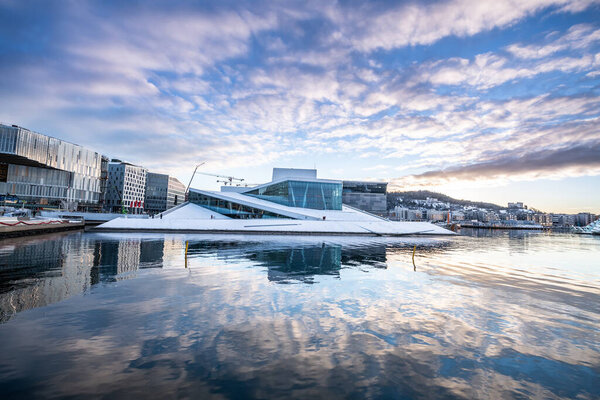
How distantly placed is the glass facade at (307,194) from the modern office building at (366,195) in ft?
152

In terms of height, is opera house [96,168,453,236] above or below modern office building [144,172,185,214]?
below

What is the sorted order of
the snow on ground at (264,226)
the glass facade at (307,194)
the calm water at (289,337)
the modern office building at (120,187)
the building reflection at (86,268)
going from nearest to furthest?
the calm water at (289,337) < the building reflection at (86,268) < the snow on ground at (264,226) < the glass facade at (307,194) < the modern office building at (120,187)

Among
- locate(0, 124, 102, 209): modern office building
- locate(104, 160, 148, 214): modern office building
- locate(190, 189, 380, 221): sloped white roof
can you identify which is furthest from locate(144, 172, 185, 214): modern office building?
locate(190, 189, 380, 221): sloped white roof

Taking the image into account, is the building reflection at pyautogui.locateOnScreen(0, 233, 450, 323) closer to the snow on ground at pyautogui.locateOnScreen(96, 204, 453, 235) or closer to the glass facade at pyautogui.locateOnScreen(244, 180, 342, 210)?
the snow on ground at pyautogui.locateOnScreen(96, 204, 453, 235)

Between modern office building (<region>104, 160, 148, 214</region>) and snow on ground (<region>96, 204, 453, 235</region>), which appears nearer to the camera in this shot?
snow on ground (<region>96, 204, 453, 235</region>)

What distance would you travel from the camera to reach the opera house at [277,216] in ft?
181

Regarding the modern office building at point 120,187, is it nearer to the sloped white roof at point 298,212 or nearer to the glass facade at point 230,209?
the glass facade at point 230,209

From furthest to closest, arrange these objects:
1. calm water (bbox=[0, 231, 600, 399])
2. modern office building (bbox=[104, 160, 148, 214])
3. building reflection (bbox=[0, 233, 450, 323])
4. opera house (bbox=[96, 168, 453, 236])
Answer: modern office building (bbox=[104, 160, 148, 214]), opera house (bbox=[96, 168, 453, 236]), building reflection (bbox=[0, 233, 450, 323]), calm water (bbox=[0, 231, 600, 399])

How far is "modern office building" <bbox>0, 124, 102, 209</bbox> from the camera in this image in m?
77.9

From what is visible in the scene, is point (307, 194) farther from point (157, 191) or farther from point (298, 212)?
point (157, 191)

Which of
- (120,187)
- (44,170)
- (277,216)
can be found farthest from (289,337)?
(120,187)

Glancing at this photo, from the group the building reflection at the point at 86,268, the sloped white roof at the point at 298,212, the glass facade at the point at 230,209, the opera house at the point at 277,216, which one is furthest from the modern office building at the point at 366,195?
the building reflection at the point at 86,268

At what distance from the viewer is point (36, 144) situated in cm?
8331

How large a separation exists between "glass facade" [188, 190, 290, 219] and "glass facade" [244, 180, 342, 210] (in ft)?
32.4
